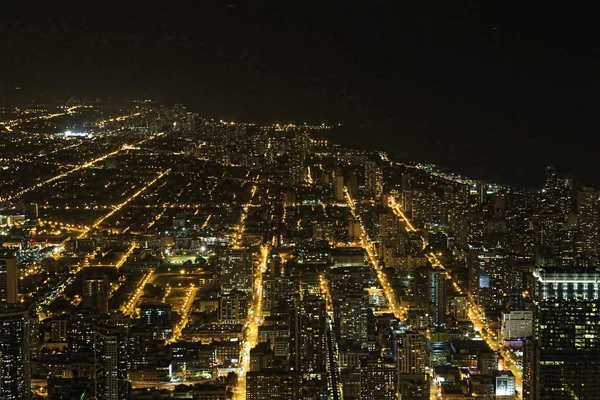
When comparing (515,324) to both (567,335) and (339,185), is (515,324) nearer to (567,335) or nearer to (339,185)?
(567,335)

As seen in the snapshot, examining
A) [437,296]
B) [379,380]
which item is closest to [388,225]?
[437,296]

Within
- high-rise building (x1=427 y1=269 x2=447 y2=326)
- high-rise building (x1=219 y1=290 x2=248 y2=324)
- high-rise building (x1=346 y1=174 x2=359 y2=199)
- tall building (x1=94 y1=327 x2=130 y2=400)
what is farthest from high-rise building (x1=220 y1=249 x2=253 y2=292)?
high-rise building (x1=346 y1=174 x2=359 y2=199)

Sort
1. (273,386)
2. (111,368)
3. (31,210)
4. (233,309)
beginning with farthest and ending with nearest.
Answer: (31,210), (233,309), (273,386), (111,368)

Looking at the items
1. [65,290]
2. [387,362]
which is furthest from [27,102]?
[387,362]

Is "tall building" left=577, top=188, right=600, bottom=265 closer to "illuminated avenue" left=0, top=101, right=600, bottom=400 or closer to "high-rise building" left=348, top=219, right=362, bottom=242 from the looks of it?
"illuminated avenue" left=0, top=101, right=600, bottom=400

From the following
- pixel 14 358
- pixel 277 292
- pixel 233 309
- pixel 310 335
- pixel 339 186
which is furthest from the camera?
pixel 339 186

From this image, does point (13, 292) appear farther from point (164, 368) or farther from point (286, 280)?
point (286, 280)
